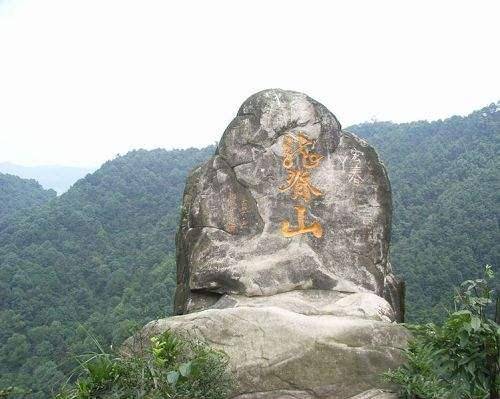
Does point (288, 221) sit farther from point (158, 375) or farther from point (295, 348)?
point (158, 375)

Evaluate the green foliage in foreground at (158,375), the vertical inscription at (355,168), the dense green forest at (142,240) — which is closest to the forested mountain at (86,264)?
the dense green forest at (142,240)

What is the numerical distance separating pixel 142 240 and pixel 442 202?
13.5m

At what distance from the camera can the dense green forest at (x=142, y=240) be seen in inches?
696

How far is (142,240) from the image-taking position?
27.9m

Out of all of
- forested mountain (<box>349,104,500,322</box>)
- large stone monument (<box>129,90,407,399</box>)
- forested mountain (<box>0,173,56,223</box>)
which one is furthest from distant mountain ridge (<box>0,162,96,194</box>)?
large stone monument (<box>129,90,407,399</box>)

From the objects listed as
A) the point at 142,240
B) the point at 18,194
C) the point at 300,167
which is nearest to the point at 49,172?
the point at 18,194

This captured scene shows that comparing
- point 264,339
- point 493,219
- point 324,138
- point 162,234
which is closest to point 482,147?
point 493,219

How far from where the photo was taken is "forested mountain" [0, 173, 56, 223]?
39384mm

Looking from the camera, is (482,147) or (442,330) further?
(482,147)

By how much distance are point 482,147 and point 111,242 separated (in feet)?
57.6

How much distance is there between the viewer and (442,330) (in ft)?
8.93

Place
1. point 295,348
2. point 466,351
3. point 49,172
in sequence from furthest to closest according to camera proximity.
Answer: point 49,172 < point 295,348 < point 466,351

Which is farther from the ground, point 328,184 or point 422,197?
point 328,184

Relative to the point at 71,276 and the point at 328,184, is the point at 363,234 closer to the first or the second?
the point at 328,184
